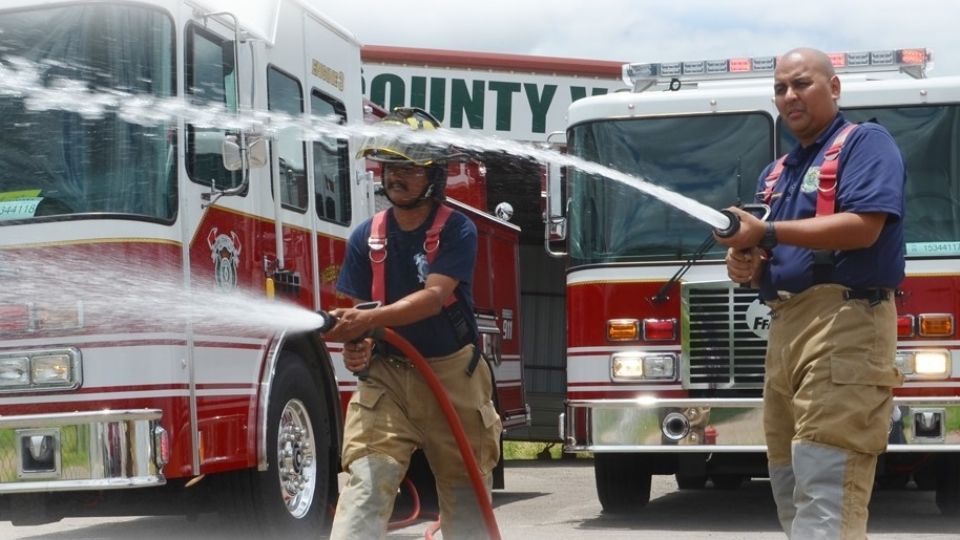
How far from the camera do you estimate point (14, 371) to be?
7.64 metres

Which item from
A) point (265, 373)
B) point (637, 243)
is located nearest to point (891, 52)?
point (637, 243)

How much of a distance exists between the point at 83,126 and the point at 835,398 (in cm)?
428

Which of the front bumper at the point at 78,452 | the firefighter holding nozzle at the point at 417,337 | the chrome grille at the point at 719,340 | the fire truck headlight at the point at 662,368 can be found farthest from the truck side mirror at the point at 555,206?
the firefighter holding nozzle at the point at 417,337

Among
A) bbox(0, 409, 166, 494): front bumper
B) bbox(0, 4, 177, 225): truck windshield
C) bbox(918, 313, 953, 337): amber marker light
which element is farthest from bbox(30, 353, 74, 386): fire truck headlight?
bbox(918, 313, 953, 337): amber marker light

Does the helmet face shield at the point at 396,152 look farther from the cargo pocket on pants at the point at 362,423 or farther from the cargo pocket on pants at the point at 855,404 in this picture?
the cargo pocket on pants at the point at 855,404

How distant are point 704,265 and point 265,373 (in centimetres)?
293

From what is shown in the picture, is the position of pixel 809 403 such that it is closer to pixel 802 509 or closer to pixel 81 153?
pixel 802 509

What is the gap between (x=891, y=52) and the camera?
10625 millimetres

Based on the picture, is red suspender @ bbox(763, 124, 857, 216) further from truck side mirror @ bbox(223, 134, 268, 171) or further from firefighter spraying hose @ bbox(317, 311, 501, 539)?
truck side mirror @ bbox(223, 134, 268, 171)

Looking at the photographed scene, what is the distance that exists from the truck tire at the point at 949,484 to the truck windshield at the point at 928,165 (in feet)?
4.84

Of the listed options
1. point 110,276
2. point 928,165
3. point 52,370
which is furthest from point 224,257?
point 928,165

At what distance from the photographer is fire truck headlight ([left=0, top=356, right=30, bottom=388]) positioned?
Result: 25.0 ft

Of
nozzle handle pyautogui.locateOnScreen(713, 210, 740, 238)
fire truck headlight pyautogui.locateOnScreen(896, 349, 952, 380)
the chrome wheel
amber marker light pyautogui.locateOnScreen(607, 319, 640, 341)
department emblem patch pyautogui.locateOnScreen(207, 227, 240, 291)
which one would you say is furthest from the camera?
amber marker light pyautogui.locateOnScreen(607, 319, 640, 341)

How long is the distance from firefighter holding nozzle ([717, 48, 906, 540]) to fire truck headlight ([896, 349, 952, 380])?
470cm
